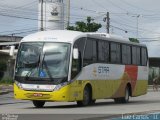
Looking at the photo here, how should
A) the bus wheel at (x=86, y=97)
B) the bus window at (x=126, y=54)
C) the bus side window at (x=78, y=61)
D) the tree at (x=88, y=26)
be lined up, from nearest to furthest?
the bus side window at (x=78, y=61)
the bus wheel at (x=86, y=97)
the bus window at (x=126, y=54)
the tree at (x=88, y=26)

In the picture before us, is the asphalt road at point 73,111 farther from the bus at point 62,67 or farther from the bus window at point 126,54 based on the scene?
the bus window at point 126,54

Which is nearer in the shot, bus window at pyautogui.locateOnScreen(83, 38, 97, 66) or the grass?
bus window at pyautogui.locateOnScreen(83, 38, 97, 66)

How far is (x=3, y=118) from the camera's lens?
707 inches

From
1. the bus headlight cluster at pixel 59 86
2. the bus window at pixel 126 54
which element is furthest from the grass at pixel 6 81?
the bus headlight cluster at pixel 59 86

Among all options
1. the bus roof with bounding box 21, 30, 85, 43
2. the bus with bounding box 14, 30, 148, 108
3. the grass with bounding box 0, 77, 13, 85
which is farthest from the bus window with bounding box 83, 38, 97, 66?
the grass with bounding box 0, 77, 13, 85

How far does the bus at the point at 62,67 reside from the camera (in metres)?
24.2

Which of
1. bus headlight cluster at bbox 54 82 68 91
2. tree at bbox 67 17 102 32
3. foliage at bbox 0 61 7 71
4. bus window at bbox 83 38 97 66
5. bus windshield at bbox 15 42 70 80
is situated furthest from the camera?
tree at bbox 67 17 102 32

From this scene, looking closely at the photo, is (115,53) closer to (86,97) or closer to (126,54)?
(126,54)

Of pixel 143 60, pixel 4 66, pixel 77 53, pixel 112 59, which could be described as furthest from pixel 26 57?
pixel 4 66

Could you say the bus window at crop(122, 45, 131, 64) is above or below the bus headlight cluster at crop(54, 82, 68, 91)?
above

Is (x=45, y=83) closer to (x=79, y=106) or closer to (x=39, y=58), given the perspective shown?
(x=39, y=58)

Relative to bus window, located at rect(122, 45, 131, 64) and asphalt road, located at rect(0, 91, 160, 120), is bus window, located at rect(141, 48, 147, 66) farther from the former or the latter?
asphalt road, located at rect(0, 91, 160, 120)

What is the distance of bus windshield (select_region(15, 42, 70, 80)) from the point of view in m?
24.3

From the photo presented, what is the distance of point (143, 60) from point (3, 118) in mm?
16526
